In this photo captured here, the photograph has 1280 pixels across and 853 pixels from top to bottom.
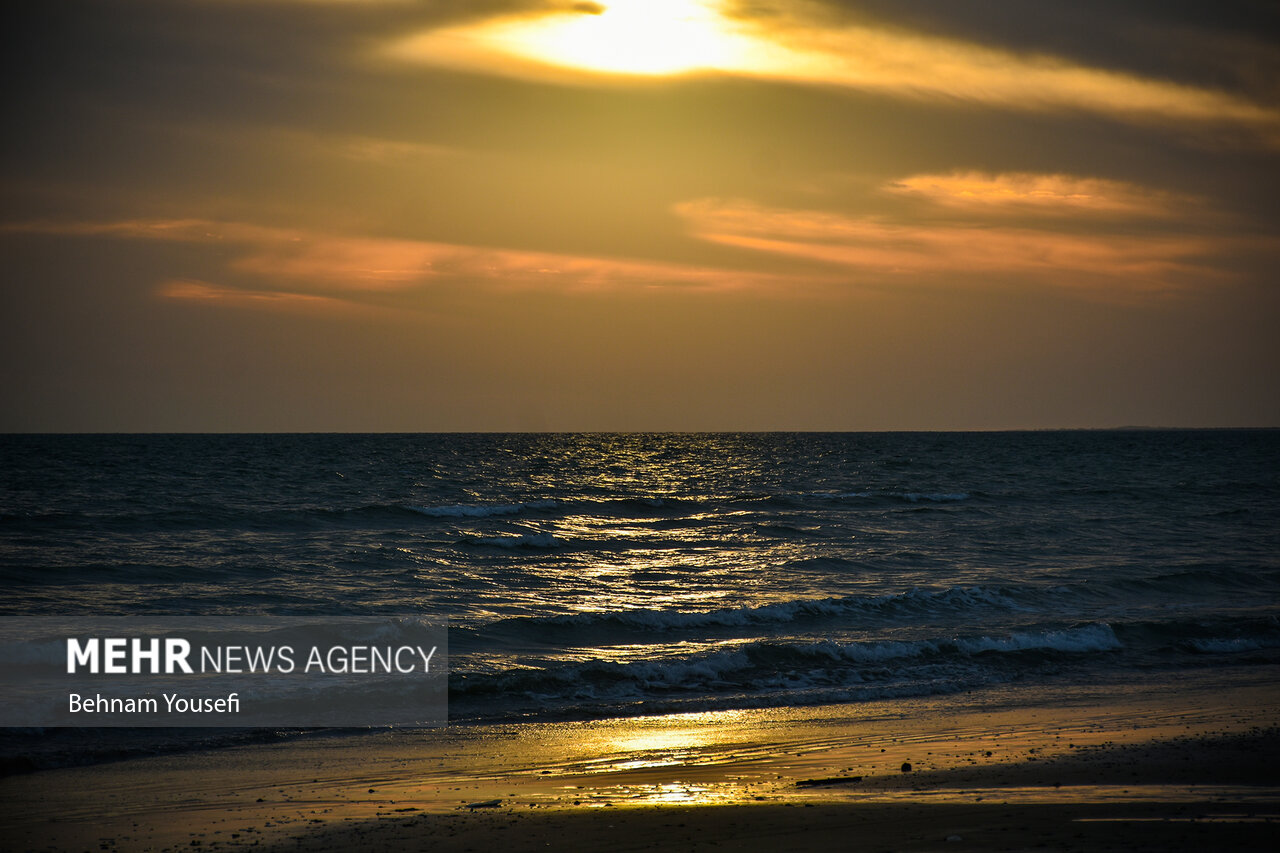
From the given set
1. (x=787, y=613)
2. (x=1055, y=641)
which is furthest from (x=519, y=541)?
(x=1055, y=641)

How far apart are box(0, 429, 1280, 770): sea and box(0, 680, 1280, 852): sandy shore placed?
4.76ft

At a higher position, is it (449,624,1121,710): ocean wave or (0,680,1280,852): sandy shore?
(0,680,1280,852): sandy shore

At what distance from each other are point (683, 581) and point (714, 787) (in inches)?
611

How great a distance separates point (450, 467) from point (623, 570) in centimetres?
4913

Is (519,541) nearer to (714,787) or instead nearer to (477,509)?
(477,509)

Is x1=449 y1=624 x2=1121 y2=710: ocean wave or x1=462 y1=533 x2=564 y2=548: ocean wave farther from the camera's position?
x1=462 y1=533 x2=564 y2=548: ocean wave

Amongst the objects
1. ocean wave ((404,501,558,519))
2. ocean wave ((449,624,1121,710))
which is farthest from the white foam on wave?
ocean wave ((404,501,558,519))

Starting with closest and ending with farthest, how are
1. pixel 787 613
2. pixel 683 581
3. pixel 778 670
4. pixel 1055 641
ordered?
1. pixel 778 670
2. pixel 1055 641
3. pixel 787 613
4. pixel 683 581

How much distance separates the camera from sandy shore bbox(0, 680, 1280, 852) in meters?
7.54

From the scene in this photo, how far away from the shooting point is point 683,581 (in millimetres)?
24484

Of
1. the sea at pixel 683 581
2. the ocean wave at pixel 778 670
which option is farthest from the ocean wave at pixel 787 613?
the ocean wave at pixel 778 670

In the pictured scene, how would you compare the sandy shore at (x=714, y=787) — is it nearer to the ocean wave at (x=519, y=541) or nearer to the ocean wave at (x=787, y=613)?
the ocean wave at (x=787, y=613)

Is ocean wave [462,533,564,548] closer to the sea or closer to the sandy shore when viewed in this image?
the sea

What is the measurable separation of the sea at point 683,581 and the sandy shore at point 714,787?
1449 mm
